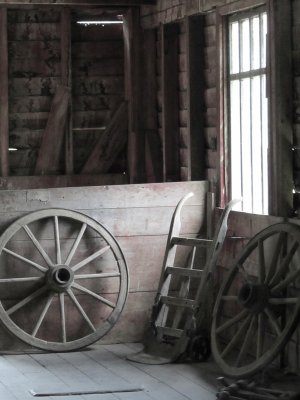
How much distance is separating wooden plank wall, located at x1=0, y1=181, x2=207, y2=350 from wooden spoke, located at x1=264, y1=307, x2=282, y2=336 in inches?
62.8

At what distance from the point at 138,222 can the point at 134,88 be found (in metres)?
1.68

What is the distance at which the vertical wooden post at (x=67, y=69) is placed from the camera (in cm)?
920

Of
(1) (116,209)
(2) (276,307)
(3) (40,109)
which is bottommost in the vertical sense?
(2) (276,307)

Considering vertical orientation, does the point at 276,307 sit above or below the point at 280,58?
below

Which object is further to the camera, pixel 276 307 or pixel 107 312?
pixel 107 312

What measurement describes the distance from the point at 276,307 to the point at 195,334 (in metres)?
0.91

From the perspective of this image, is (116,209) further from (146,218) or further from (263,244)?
(263,244)

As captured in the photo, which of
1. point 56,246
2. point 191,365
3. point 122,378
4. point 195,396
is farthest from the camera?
point 56,246

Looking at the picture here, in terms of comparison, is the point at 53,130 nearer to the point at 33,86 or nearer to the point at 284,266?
the point at 33,86

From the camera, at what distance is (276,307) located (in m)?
6.62

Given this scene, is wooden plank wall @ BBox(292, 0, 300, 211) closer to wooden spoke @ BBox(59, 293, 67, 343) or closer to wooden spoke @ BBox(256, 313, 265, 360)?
wooden spoke @ BBox(256, 313, 265, 360)

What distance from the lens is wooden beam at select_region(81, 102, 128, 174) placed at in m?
9.35

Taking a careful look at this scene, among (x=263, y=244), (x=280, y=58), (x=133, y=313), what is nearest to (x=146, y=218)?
(x=133, y=313)

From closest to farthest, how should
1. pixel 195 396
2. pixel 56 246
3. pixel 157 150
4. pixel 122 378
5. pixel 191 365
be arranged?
pixel 195 396
pixel 122 378
pixel 191 365
pixel 56 246
pixel 157 150
